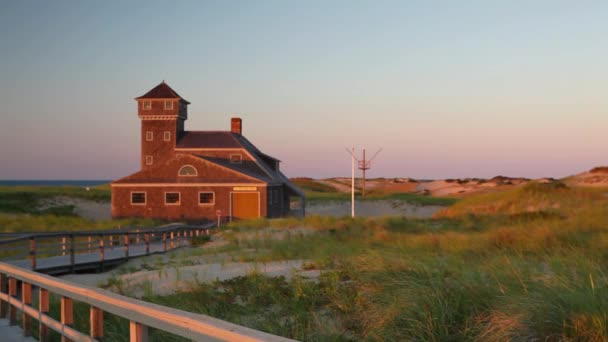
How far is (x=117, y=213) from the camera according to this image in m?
40.8

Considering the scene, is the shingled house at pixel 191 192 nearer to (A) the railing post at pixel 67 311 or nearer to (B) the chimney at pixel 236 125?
(B) the chimney at pixel 236 125

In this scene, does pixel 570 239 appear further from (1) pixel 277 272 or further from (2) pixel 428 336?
(2) pixel 428 336

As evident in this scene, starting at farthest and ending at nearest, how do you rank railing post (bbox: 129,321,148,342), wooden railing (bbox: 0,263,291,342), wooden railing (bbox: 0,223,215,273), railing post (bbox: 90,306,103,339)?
wooden railing (bbox: 0,223,215,273), railing post (bbox: 90,306,103,339), railing post (bbox: 129,321,148,342), wooden railing (bbox: 0,263,291,342)

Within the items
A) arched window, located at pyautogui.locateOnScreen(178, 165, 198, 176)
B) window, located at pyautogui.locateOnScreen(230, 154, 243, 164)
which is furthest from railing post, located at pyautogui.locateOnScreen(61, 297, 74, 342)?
window, located at pyautogui.locateOnScreen(230, 154, 243, 164)

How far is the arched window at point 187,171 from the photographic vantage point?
133 feet

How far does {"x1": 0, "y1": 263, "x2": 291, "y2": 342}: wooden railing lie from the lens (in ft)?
10.1

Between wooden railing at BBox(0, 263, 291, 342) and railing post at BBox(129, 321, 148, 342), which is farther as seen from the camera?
railing post at BBox(129, 321, 148, 342)

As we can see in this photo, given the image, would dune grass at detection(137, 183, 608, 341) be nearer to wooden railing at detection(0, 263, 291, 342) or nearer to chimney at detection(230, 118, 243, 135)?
wooden railing at detection(0, 263, 291, 342)

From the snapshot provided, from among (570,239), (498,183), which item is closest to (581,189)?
(570,239)

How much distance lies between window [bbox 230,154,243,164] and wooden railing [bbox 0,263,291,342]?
38.3 m

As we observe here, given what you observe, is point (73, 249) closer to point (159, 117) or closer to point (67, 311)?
point (67, 311)

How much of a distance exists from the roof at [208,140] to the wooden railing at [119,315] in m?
39.4

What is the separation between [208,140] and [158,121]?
420 centimetres

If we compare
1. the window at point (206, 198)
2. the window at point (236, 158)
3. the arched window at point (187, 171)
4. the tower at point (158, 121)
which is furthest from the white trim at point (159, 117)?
the window at point (206, 198)
